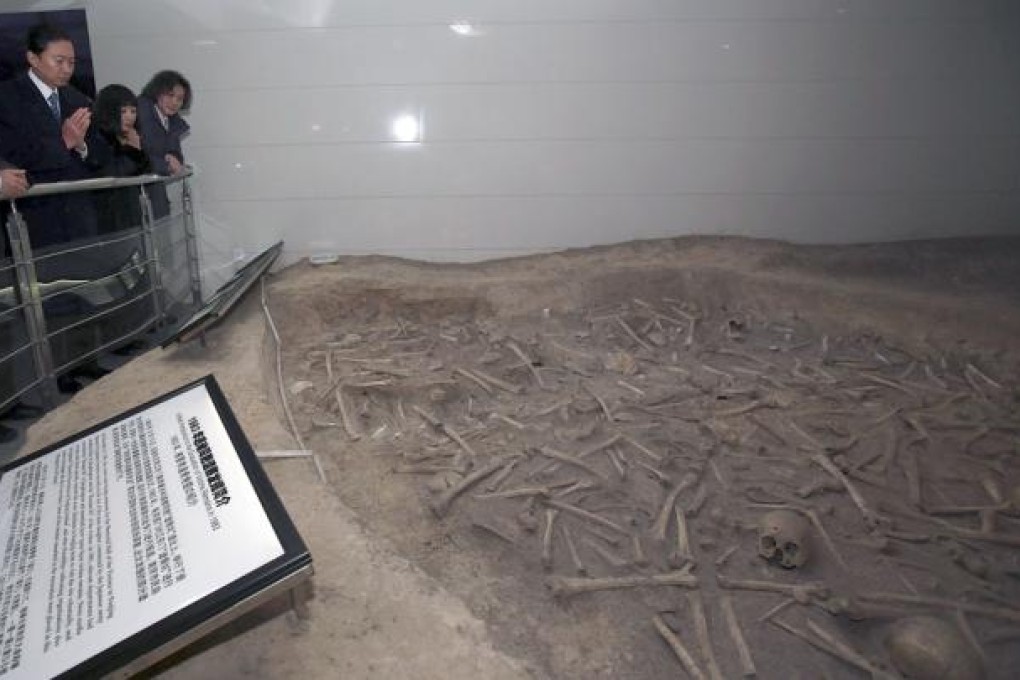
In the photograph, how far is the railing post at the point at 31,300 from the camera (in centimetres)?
350

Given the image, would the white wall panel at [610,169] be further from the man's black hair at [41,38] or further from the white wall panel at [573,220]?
the man's black hair at [41,38]

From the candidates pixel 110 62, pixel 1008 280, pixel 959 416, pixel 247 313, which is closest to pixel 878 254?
pixel 1008 280

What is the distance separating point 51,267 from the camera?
399cm

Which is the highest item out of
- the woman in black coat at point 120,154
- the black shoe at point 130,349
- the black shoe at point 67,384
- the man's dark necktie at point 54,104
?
the man's dark necktie at point 54,104

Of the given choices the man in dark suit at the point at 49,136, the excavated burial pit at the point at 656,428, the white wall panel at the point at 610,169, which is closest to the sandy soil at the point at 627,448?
the excavated burial pit at the point at 656,428

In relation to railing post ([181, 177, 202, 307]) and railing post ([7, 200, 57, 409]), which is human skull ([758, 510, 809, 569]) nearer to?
railing post ([7, 200, 57, 409])

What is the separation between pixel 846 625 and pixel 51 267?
4981 millimetres

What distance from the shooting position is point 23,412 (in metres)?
3.79

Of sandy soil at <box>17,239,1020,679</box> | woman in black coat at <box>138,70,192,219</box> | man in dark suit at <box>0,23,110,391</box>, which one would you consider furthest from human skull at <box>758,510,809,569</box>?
woman in black coat at <box>138,70,192,219</box>

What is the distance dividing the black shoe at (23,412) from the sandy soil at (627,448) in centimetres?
41

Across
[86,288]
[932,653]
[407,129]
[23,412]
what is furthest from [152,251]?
[932,653]

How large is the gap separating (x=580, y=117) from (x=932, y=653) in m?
5.93

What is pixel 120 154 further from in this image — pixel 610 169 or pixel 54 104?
pixel 610 169

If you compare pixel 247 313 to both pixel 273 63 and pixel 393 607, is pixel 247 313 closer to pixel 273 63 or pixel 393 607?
pixel 273 63
